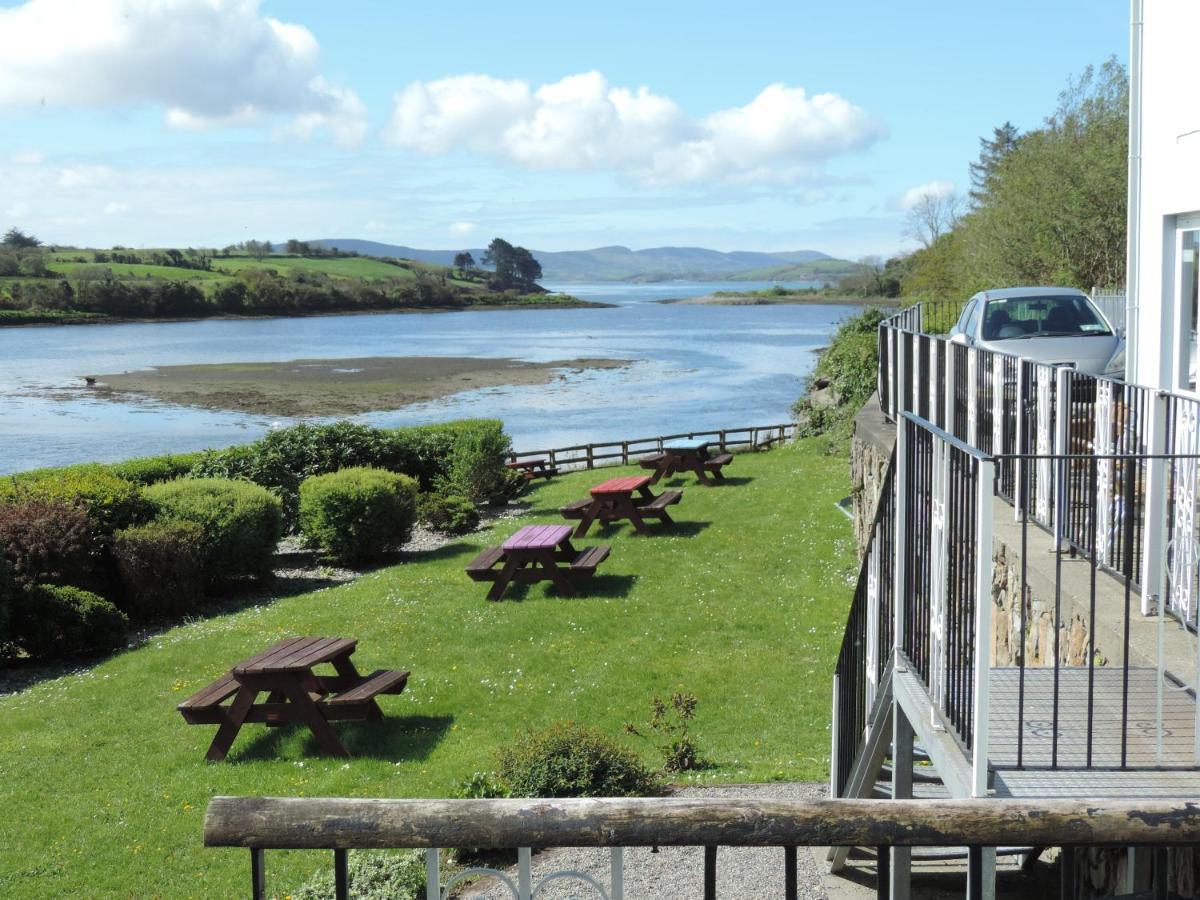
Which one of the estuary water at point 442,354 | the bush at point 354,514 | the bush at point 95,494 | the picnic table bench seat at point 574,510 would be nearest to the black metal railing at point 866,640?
the picnic table bench seat at point 574,510

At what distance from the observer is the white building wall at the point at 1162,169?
1040 centimetres

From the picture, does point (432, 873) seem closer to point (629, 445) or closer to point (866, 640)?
point (866, 640)

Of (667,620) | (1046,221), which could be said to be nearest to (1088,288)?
(1046,221)

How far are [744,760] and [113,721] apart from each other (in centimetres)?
698

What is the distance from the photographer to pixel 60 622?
15922 mm

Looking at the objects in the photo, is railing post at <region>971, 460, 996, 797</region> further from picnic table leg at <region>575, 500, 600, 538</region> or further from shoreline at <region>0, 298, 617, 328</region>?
shoreline at <region>0, 298, 617, 328</region>

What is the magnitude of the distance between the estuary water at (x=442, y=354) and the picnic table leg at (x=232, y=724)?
3181 centimetres

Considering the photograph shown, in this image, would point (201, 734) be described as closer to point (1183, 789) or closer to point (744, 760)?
point (744, 760)

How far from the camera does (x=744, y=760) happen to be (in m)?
10.6

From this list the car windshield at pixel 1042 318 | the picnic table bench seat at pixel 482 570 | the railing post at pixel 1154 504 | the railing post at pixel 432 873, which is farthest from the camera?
the picnic table bench seat at pixel 482 570

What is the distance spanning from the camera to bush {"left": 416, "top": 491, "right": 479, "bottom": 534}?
2444 cm

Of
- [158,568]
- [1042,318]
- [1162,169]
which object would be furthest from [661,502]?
[1162,169]

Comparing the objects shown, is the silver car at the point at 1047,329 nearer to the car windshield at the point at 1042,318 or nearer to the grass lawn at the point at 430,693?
the car windshield at the point at 1042,318

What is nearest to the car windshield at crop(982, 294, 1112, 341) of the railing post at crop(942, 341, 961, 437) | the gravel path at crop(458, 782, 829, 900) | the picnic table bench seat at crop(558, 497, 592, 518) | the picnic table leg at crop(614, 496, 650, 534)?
the railing post at crop(942, 341, 961, 437)
